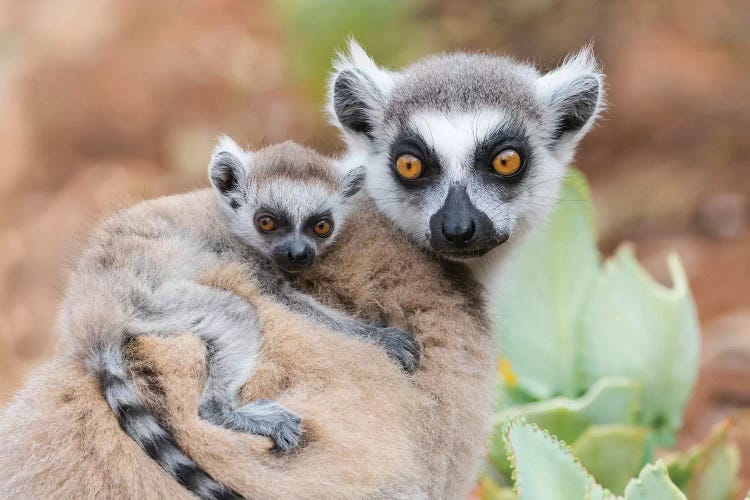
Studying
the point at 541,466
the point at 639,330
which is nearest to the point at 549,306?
the point at 639,330

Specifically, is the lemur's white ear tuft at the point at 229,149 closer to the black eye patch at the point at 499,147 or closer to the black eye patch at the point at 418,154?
the black eye patch at the point at 418,154

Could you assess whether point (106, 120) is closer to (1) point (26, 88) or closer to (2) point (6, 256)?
(1) point (26, 88)

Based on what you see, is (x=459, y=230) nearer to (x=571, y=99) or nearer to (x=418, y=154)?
(x=418, y=154)

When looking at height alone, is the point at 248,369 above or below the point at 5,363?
above

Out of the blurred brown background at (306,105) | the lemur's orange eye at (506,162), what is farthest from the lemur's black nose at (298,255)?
the blurred brown background at (306,105)

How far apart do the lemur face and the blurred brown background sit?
3680 mm

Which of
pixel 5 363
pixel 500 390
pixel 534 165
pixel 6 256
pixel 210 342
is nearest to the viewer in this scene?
pixel 210 342

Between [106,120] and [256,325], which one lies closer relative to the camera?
[256,325]

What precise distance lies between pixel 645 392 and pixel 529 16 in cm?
506

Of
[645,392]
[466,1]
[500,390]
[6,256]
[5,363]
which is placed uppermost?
[466,1]

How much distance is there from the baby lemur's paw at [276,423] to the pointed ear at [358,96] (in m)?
1.42

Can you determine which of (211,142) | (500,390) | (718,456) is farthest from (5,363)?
(718,456)

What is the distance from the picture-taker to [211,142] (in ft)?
27.3

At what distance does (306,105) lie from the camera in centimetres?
802
